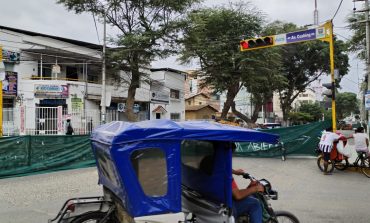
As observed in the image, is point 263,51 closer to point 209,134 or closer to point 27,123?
point 27,123

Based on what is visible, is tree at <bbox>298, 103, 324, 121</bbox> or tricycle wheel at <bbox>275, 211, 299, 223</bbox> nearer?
→ tricycle wheel at <bbox>275, 211, 299, 223</bbox>

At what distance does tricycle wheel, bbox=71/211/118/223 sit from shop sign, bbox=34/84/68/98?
92.3 ft

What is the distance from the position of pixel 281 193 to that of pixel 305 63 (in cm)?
3887

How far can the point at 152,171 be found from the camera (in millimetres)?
4348

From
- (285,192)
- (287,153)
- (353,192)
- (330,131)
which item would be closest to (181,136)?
(285,192)

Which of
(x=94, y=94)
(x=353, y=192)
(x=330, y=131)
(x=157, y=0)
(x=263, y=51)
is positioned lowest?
(x=353, y=192)

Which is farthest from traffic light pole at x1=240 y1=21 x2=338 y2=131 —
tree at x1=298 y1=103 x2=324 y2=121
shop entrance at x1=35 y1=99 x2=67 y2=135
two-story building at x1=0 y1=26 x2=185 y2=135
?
tree at x1=298 y1=103 x2=324 y2=121

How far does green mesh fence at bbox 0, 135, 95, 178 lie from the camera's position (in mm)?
12562

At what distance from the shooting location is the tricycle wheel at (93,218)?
15.4ft

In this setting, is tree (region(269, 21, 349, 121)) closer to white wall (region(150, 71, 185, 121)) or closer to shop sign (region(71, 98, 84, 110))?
white wall (region(150, 71, 185, 121))

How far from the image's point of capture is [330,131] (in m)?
13.4

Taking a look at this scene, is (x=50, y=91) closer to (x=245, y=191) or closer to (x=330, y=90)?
(x=330, y=90)

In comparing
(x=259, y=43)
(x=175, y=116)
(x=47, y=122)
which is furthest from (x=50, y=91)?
(x=259, y=43)

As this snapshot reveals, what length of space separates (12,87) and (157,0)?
12697 millimetres
